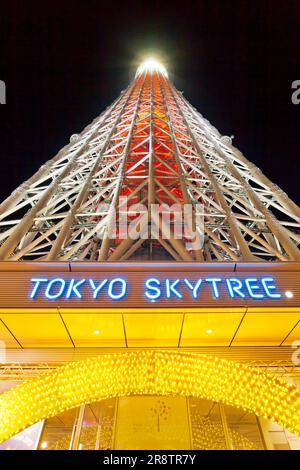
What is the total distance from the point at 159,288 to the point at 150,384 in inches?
96.5

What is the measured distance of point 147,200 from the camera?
18.6 metres

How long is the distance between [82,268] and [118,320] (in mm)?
1659

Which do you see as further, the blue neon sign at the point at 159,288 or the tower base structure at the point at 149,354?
the blue neon sign at the point at 159,288

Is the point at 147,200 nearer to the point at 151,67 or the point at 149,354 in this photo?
the point at 149,354

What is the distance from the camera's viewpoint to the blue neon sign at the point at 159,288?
937cm

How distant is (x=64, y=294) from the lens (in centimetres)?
936

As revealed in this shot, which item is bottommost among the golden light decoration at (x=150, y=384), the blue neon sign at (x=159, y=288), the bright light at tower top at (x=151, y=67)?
the golden light decoration at (x=150, y=384)

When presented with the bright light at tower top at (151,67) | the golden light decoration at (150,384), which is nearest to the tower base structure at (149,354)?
the golden light decoration at (150,384)

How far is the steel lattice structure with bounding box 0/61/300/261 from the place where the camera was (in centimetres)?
1391

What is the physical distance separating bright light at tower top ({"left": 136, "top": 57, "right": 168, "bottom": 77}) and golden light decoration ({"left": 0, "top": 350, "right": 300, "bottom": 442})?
4525cm

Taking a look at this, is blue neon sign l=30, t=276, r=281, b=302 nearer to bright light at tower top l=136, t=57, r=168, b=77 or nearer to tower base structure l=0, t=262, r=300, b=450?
tower base structure l=0, t=262, r=300, b=450

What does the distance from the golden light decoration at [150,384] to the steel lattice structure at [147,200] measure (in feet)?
11.1

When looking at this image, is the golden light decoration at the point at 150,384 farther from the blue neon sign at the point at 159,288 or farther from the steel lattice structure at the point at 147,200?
the steel lattice structure at the point at 147,200

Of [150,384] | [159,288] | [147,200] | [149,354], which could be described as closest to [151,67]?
[147,200]
